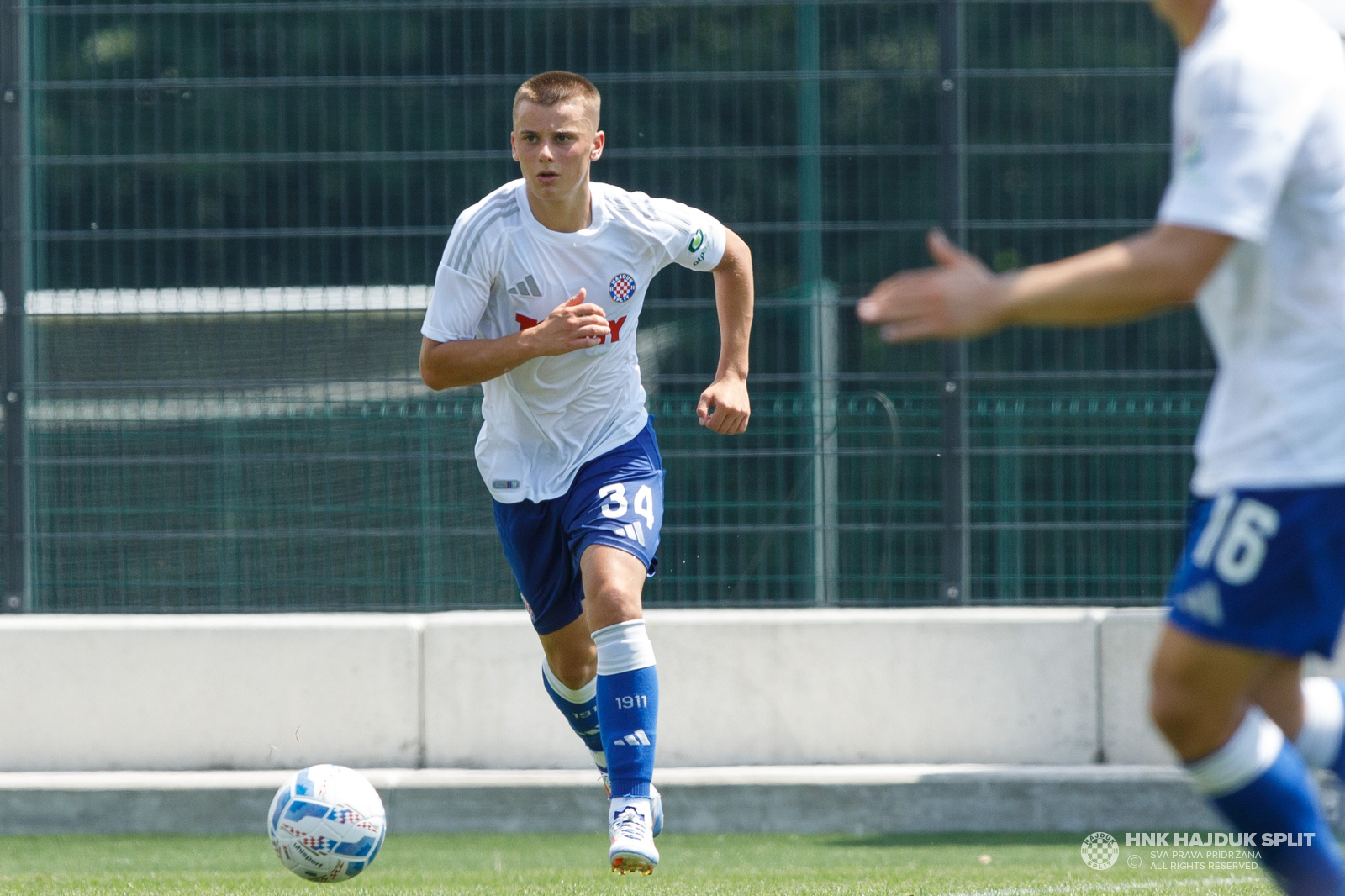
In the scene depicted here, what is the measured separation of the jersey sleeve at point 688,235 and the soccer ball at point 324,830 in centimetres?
184

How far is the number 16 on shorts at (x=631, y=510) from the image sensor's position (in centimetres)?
482

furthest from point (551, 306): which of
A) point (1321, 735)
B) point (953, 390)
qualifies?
point (953, 390)

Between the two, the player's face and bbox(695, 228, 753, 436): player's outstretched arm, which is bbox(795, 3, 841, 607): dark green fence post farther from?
the player's face

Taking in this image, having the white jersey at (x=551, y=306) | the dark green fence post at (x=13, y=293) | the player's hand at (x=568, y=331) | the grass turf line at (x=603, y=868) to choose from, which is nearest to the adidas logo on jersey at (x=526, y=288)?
the white jersey at (x=551, y=306)

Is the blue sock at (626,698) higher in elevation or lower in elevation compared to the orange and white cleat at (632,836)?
higher

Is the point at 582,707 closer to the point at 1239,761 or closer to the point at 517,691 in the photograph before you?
the point at 517,691

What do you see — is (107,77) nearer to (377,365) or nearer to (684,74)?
(377,365)

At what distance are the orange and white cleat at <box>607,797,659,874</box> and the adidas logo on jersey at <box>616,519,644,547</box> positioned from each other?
0.74 m

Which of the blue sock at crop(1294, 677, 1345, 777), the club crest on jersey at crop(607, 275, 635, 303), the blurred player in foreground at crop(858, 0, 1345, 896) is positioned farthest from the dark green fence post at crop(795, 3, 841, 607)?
the blurred player in foreground at crop(858, 0, 1345, 896)

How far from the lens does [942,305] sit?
8.59ft

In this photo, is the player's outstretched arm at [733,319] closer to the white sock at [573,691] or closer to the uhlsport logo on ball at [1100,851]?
the white sock at [573,691]

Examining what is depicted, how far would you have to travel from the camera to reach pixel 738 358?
5250 mm

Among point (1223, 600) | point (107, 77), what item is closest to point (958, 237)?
point (107, 77)

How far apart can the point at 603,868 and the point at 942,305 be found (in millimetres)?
3745
